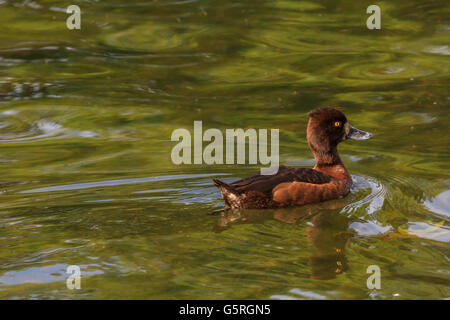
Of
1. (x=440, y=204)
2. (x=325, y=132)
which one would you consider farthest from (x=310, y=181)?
(x=440, y=204)

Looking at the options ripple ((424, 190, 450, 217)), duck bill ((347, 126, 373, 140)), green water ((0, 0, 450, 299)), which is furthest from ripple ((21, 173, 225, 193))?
ripple ((424, 190, 450, 217))

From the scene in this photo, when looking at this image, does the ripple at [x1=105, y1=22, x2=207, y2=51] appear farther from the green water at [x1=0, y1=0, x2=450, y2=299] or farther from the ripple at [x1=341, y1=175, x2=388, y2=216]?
the ripple at [x1=341, y1=175, x2=388, y2=216]

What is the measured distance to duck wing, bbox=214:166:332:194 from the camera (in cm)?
863

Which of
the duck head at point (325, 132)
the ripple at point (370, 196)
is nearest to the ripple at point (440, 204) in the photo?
the ripple at point (370, 196)

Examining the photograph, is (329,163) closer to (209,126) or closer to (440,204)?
(440,204)

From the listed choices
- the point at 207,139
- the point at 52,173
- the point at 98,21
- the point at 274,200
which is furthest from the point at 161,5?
the point at 274,200

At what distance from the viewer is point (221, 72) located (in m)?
14.1

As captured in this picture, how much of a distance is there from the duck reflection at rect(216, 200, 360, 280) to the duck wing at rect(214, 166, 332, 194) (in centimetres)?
24

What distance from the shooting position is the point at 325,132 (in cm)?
977

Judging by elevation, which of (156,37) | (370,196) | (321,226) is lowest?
(321,226)

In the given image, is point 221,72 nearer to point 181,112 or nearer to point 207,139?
point 181,112

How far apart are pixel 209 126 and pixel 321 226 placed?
159 inches

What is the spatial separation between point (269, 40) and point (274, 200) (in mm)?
7040

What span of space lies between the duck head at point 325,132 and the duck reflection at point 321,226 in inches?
32.5
